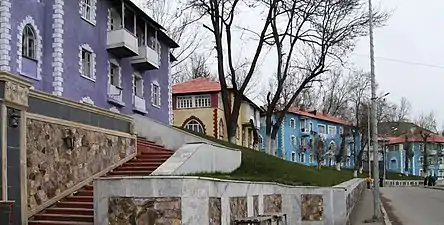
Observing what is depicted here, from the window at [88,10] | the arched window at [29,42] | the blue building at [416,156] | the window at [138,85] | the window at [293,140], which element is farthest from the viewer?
the blue building at [416,156]

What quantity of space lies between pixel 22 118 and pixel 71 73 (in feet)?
38.9

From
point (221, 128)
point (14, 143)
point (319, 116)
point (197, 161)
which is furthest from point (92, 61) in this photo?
point (319, 116)

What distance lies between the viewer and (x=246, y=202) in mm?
12688

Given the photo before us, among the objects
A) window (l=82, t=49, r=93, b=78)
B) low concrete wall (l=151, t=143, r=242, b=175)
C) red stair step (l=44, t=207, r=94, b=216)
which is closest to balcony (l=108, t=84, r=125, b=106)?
window (l=82, t=49, r=93, b=78)

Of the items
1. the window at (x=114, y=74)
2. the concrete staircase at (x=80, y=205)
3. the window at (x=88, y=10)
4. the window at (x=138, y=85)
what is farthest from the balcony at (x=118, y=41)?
the concrete staircase at (x=80, y=205)

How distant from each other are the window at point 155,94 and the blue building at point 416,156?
67918 millimetres

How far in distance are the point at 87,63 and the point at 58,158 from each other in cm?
1245

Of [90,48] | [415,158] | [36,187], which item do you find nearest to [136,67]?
[90,48]

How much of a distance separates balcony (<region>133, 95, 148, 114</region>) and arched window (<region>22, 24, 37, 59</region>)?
8.90m

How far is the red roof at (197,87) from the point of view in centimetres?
4806

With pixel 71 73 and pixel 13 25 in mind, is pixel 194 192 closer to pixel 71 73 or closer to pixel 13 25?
pixel 13 25

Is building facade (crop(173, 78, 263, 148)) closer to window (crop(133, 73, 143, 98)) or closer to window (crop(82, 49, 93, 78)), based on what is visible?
window (crop(133, 73, 143, 98))

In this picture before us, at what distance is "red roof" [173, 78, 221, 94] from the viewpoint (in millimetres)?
48062

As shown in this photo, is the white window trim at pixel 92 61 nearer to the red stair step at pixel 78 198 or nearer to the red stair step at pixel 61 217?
the red stair step at pixel 78 198
